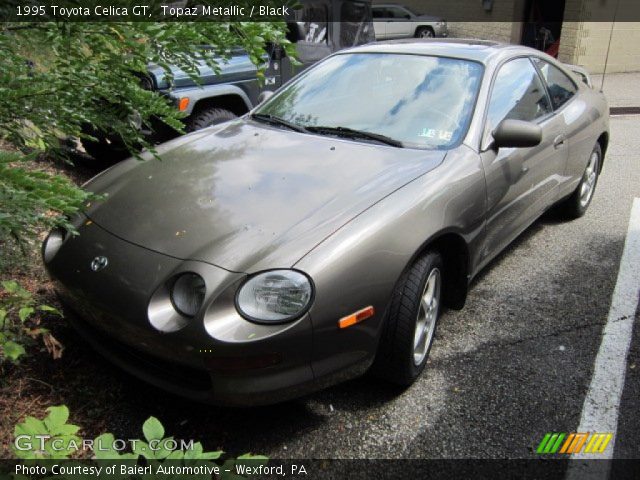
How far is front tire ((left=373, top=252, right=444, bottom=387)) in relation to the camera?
2.50 meters

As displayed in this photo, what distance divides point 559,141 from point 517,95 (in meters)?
0.54

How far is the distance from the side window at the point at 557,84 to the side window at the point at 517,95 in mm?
163

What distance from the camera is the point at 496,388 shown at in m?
2.76

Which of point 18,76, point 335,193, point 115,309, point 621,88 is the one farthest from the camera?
point 621,88

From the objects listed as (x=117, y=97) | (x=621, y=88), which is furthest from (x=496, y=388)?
(x=621, y=88)

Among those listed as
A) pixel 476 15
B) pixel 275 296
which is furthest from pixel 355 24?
pixel 476 15

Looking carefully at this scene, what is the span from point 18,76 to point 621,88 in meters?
14.5

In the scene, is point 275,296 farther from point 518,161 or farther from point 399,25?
point 399,25

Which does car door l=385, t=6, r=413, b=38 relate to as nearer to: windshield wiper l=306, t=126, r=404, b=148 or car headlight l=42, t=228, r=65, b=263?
windshield wiper l=306, t=126, r=404, b=148

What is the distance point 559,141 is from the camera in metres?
3.96

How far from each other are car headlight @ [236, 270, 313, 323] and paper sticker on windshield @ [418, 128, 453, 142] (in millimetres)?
1385

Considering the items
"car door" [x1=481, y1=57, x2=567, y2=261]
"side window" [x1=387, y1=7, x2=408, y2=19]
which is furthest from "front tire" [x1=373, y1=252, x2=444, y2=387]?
"side window" [x1=387, y1=7, x2=408, y2=19]

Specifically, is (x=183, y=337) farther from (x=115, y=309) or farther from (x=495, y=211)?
(x=495, y=211)

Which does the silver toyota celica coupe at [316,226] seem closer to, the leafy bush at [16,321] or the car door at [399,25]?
the leafy bush at [16,321]
